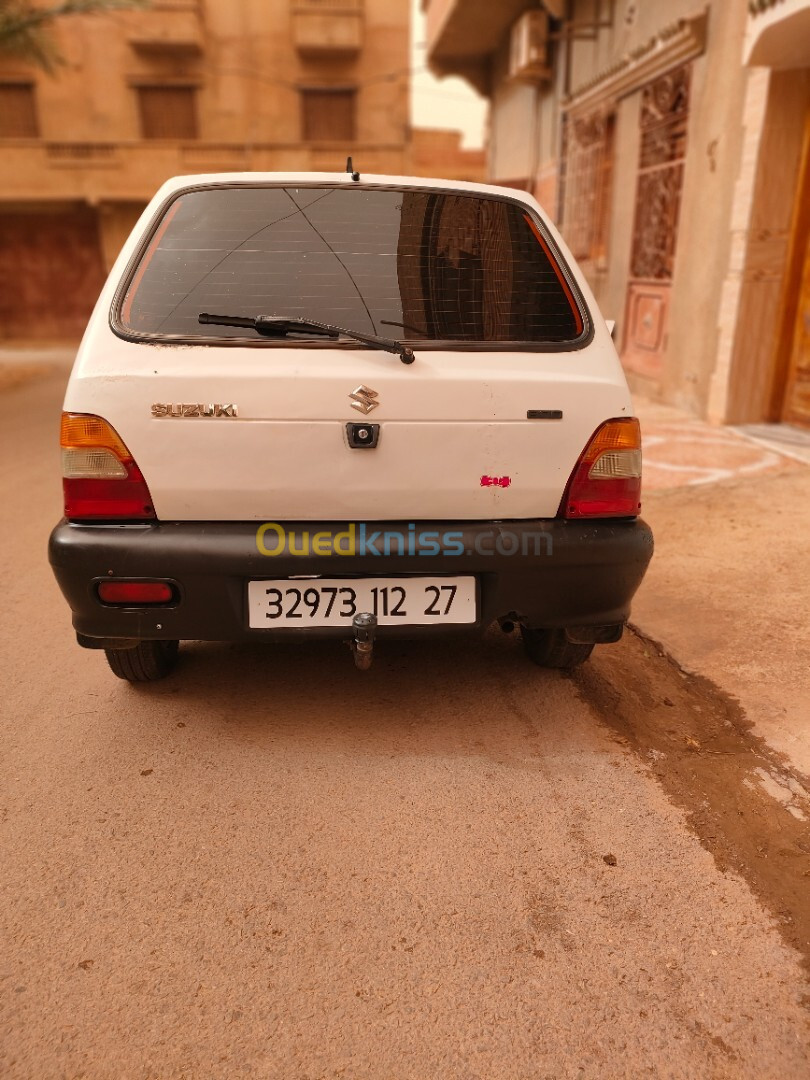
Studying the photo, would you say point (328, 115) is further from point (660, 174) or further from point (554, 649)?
point (554, 649)

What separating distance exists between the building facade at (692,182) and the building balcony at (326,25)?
13.2 m

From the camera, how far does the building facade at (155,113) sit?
2239cm

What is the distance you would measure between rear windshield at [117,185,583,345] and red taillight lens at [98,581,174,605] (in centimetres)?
72

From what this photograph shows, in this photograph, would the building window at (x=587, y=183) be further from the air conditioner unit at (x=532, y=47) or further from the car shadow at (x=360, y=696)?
the car shadow at (x=360, y=696)

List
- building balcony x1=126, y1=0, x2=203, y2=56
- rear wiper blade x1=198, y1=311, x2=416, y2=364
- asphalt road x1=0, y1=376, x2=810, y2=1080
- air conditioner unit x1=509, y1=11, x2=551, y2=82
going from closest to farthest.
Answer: asphalt road x1=0, y1=376, x2=810, y2=1080 < rear wiper blade x1=198, y1=311, x2=416, y2=364 < air conditioner unit x1=509, y1=11, x2=551, y2=82 < building balcony x1=126, y1=0, x2=203, y2=56

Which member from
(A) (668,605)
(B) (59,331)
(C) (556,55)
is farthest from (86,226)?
(A) (668,605)

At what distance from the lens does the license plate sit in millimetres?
2352

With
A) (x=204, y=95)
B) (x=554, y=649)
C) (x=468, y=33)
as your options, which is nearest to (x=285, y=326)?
(x=554, y=649)

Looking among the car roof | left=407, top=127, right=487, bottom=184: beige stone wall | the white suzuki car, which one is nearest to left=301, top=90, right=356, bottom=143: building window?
left=407, top=127, right=487, bottom=184: beige stone wall

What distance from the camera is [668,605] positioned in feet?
12.0

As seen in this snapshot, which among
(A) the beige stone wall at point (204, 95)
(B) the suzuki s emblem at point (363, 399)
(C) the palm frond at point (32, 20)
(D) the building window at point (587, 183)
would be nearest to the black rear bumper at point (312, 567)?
(B) the suzuki s emblem at point (363, 399)

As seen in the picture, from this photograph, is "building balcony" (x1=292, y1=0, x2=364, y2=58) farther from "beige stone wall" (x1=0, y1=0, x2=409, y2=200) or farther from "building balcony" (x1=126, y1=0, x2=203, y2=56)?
"building balcony" (x1=126, y1=0, x2=203, y2=56)

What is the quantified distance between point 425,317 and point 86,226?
946 inches

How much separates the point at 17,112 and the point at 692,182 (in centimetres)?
2258
